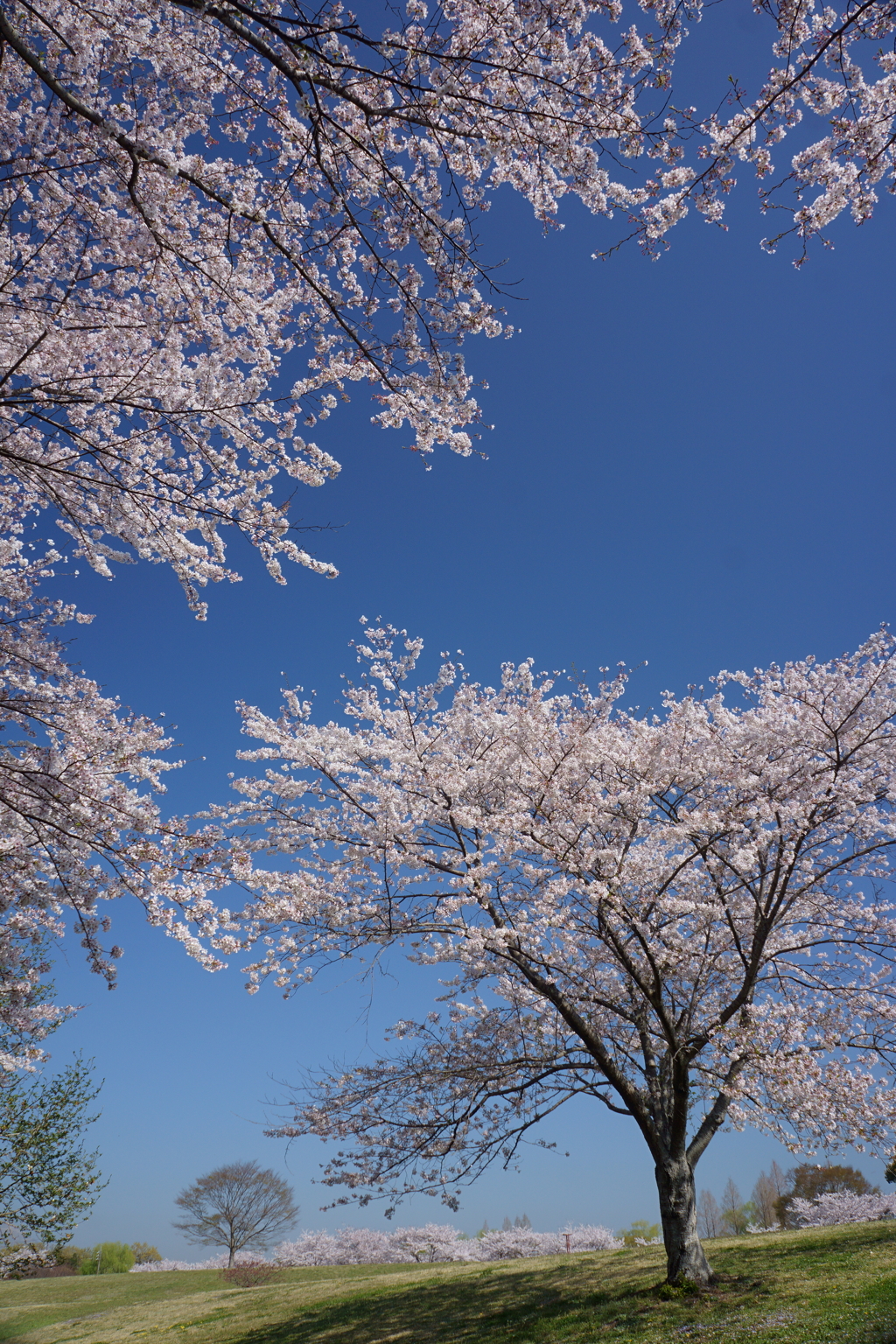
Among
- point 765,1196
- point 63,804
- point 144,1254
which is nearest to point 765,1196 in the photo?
point 765,1196

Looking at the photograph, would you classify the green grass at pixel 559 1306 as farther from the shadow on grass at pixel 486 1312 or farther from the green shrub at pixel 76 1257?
the green shrub at pixel 76 1257

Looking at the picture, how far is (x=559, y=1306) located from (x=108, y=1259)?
35714mm

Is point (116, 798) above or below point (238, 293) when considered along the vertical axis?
below

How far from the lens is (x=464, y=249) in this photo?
15.9 ft

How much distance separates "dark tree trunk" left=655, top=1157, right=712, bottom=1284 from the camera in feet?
28.9

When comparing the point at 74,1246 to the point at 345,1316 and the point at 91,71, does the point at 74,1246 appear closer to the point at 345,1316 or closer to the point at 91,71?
the point at 345,1316

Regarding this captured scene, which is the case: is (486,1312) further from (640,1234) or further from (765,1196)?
(765,1196)

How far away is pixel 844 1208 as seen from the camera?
19641mm

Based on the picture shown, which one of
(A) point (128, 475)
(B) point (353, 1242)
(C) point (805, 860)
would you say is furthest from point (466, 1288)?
(B) point (353, 1242)

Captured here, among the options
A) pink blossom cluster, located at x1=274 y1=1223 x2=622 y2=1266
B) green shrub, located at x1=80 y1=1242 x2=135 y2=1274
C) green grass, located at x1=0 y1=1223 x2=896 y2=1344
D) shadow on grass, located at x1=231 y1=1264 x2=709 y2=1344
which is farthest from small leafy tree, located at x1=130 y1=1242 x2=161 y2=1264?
shadow on grass, located at x1=231 y1=1264 x2=709 y2=1344

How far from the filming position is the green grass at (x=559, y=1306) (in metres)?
7.02

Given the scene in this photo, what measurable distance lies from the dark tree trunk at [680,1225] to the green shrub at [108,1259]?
36.0 m

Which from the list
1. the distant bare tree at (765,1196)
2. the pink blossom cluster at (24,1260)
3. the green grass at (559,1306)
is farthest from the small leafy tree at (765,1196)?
the pink blossom cluster at (24,1260)

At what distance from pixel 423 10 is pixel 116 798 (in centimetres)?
632
